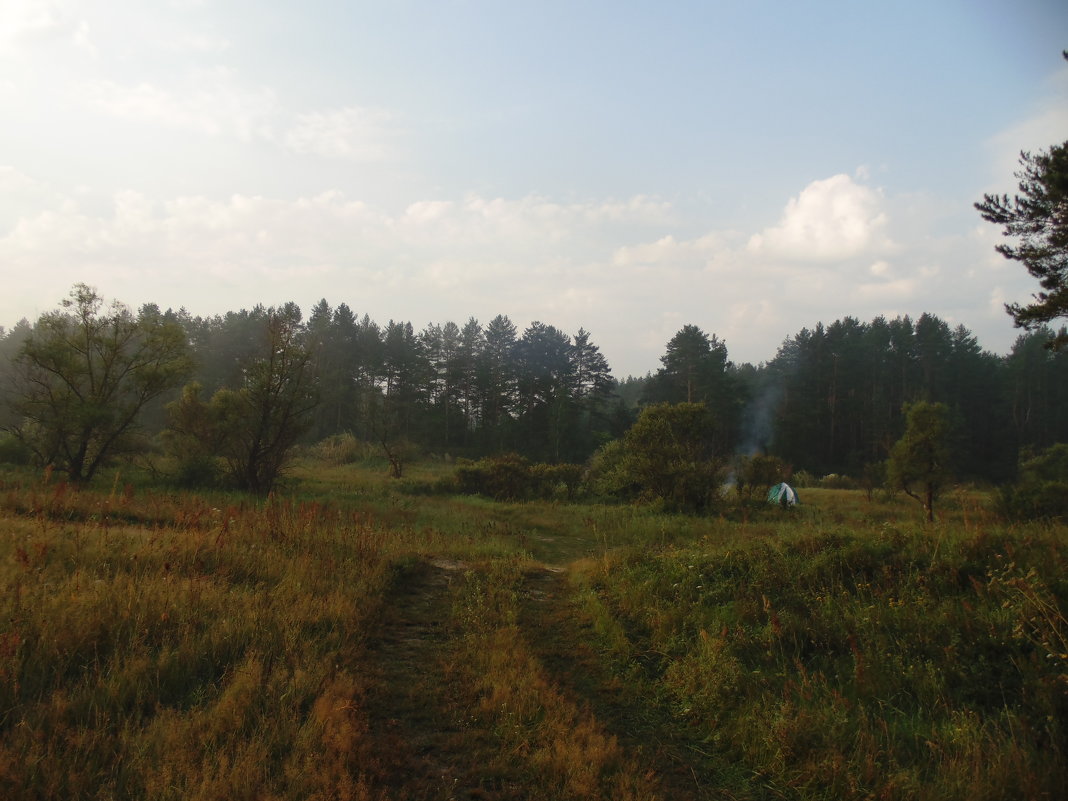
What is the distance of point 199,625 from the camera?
177 inches

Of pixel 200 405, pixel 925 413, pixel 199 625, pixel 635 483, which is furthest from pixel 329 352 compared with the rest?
pixel 199 625

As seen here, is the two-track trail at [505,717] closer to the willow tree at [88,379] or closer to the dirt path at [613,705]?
the dirt path at [613,705]

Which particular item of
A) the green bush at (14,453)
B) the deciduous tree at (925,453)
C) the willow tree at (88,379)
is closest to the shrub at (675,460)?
the deciduous tree at (925,453)

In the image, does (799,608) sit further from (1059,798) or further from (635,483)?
(635,483)

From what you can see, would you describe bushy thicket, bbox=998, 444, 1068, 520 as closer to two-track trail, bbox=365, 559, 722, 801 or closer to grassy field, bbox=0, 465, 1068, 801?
grassy field, bbox=0, 465, 1068, 801

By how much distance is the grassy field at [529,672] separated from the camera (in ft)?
10.2

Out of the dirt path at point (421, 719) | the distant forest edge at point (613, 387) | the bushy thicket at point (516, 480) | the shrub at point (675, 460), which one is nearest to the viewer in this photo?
the dirt path at point (421, 719)

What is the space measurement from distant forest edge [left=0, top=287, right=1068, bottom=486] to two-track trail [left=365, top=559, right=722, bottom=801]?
39106 millimetres

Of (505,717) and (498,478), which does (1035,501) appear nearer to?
(498,478)

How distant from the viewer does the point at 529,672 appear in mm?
4449

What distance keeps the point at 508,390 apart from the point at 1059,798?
47275 millimetres

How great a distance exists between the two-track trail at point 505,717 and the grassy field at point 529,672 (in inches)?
0.9

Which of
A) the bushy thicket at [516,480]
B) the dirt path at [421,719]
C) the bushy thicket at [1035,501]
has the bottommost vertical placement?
the bushy thicket at [516,480]

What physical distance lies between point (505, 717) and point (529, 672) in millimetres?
682
